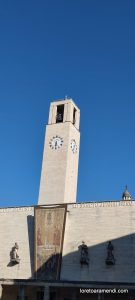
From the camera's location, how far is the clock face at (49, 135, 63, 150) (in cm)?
3694

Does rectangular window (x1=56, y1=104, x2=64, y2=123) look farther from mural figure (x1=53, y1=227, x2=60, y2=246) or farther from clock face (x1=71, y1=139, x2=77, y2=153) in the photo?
mural figure (x1=53, y1=227, x2=60, y2=246)

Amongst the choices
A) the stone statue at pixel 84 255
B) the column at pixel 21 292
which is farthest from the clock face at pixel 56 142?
the column at pixel 21 292

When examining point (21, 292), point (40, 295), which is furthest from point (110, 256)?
point (40, 295)

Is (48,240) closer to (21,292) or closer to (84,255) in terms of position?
(84,255)

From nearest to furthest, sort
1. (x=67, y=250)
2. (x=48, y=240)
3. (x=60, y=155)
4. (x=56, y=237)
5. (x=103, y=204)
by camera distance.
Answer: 1. (x=67, y=250)
2. (x=103, y=204)
3. (x=56, y=237)
4. (x=48, y=240)
5. (x=60, y=155)

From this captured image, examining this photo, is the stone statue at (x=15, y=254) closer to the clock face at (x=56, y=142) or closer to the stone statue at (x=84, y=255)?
the stone statue at (x=84, y=255)

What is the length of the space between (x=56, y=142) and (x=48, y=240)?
31.5 ft

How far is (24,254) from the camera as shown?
3089cm

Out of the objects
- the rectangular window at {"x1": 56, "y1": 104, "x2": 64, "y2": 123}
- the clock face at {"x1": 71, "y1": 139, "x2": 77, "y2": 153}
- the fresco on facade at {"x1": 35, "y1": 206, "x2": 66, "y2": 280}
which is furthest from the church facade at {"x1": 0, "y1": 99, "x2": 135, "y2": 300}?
the rectangular window at {"x1": 56, "y1": 104, "x2": 64, "y2": 123}

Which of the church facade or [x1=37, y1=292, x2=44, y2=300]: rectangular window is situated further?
[x1=37, y1=292, x2=44, y2=300]: rectangular window

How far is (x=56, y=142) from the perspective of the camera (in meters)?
37.2

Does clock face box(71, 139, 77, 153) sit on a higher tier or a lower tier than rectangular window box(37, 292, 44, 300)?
higher

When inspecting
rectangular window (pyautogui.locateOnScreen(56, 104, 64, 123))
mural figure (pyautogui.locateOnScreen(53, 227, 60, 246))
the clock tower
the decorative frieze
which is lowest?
mural figure (pyautogui.locateOnScreen(53, 227, 60, 246))

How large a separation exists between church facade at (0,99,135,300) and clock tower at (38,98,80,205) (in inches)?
8.7
